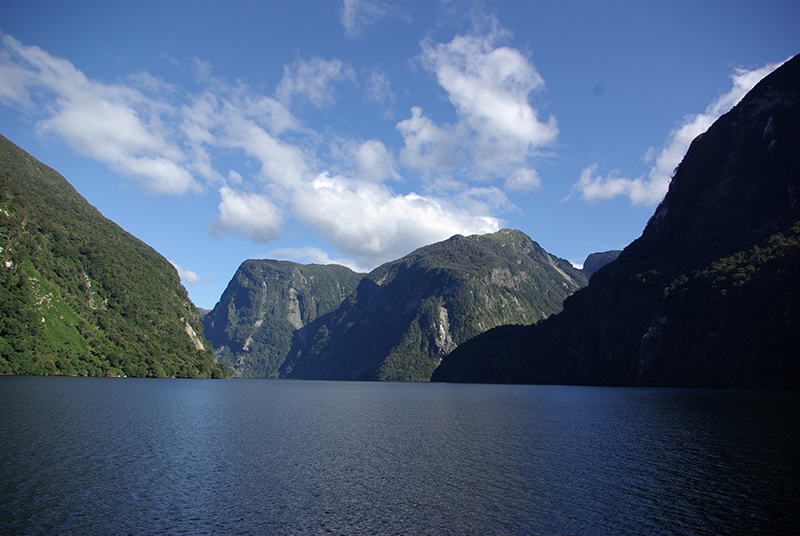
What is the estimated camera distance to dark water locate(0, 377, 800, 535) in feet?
81.1

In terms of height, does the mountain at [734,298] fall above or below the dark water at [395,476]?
above

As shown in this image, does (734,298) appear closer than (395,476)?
No

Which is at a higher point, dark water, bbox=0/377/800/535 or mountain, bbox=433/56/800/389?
mountain, bbox=433/56/800/389

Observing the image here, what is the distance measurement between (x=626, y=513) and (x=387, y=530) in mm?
14936

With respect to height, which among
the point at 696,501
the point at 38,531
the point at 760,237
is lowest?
the point at 38,531

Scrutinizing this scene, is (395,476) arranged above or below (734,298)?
below

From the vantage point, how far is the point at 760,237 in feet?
531

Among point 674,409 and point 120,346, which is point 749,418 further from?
point 120,346

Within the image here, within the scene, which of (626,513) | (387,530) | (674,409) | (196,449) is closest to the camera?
(387,530)

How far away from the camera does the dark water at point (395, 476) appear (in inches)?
973

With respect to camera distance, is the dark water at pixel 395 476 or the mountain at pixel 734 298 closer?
the dark water at pixel 395 476

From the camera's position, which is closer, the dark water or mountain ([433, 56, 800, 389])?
the dark water

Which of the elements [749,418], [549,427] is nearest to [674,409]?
[749,418]

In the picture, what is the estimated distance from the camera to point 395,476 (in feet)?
115
